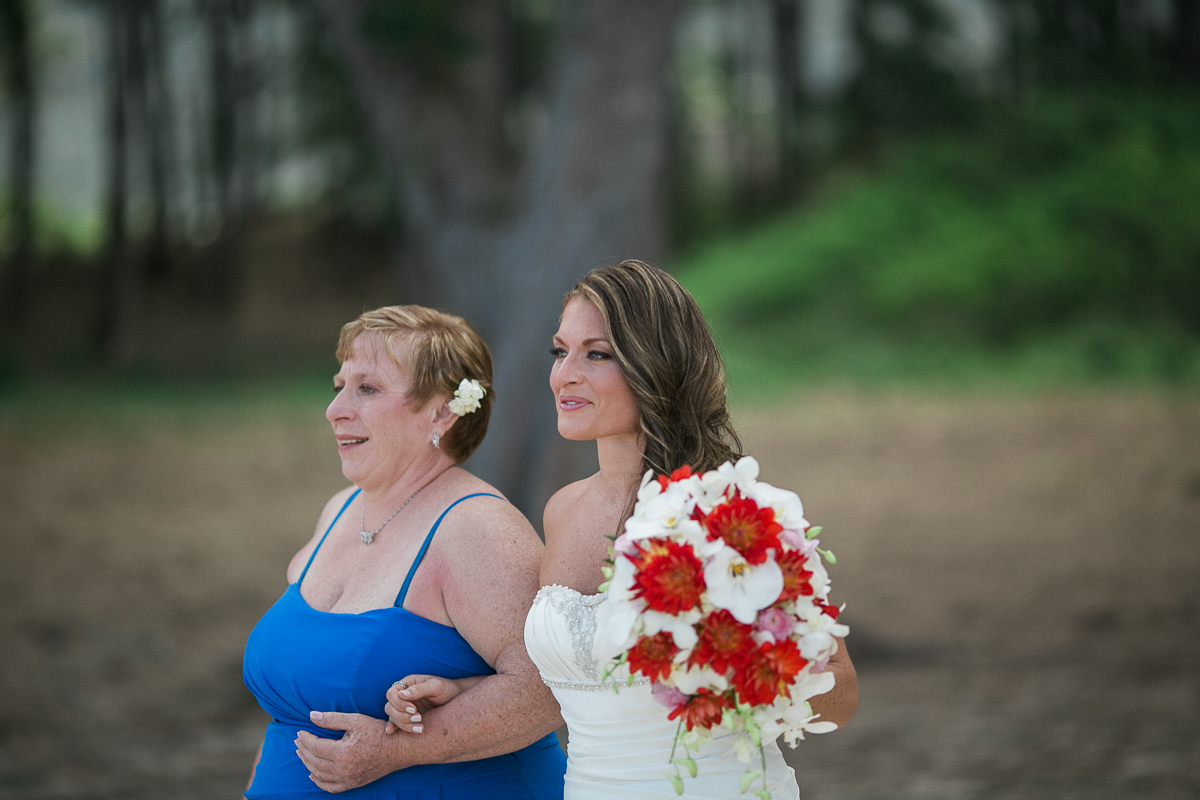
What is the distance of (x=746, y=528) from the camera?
208 cm

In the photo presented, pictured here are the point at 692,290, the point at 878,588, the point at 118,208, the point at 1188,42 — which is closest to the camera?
the point at 878,588

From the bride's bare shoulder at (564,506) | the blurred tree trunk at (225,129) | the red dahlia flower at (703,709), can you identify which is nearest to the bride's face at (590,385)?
the bride's bare shoulder at (564,506)

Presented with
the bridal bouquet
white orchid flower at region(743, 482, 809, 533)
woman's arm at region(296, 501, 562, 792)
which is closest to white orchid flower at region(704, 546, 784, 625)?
the bridal bouquet

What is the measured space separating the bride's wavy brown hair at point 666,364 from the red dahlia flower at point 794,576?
1.28 feet

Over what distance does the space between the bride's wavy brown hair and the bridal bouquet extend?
0.32 metres

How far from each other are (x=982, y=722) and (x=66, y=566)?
27.0 ft

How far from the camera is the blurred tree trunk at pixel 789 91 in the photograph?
22234 mm

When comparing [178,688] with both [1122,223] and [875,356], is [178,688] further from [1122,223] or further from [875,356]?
[1122,223]

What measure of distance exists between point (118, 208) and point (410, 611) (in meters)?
19.9

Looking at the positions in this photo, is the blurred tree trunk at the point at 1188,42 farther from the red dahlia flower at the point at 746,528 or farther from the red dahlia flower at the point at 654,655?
the red dahlia flower at the point at 654,655

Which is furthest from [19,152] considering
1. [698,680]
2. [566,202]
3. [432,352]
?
[698,680]

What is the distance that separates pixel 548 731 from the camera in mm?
2711

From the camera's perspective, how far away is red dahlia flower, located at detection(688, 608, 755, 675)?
205 centimetres

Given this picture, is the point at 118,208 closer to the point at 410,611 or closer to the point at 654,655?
the point at 410,611
